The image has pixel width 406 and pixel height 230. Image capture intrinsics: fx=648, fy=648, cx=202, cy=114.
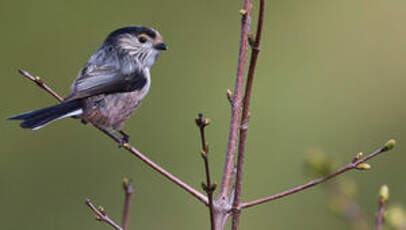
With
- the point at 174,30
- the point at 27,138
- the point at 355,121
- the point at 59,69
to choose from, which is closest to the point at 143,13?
the point at 174,30

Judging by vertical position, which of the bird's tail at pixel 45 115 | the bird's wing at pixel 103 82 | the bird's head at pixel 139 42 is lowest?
the bird's tail at pixel 45 115

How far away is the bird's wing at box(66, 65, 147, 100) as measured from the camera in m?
4.18

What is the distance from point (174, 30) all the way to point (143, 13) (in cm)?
51

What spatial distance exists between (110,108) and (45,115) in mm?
586

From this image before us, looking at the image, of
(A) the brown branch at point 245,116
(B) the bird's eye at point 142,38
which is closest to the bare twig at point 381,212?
(A) the brown branch at point 245,116

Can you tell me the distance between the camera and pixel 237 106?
292 cm

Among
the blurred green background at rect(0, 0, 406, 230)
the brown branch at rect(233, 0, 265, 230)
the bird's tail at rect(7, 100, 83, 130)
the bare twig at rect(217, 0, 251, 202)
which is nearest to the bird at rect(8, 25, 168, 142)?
the bird's tail at rect(7, 100, 83, 130)

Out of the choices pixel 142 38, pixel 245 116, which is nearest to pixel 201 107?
pixel 142 38

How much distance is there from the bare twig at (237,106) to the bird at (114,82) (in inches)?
53.7

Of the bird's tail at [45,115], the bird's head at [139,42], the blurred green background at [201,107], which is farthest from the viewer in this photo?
the blurred green background at [201,107]

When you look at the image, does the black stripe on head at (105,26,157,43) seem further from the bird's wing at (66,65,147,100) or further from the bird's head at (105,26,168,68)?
the bird's wing at (66,65,147,100)

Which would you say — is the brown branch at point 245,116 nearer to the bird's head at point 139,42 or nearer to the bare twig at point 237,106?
the bare twig at point 237,106

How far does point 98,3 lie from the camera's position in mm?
8867

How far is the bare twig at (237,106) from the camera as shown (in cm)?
284
